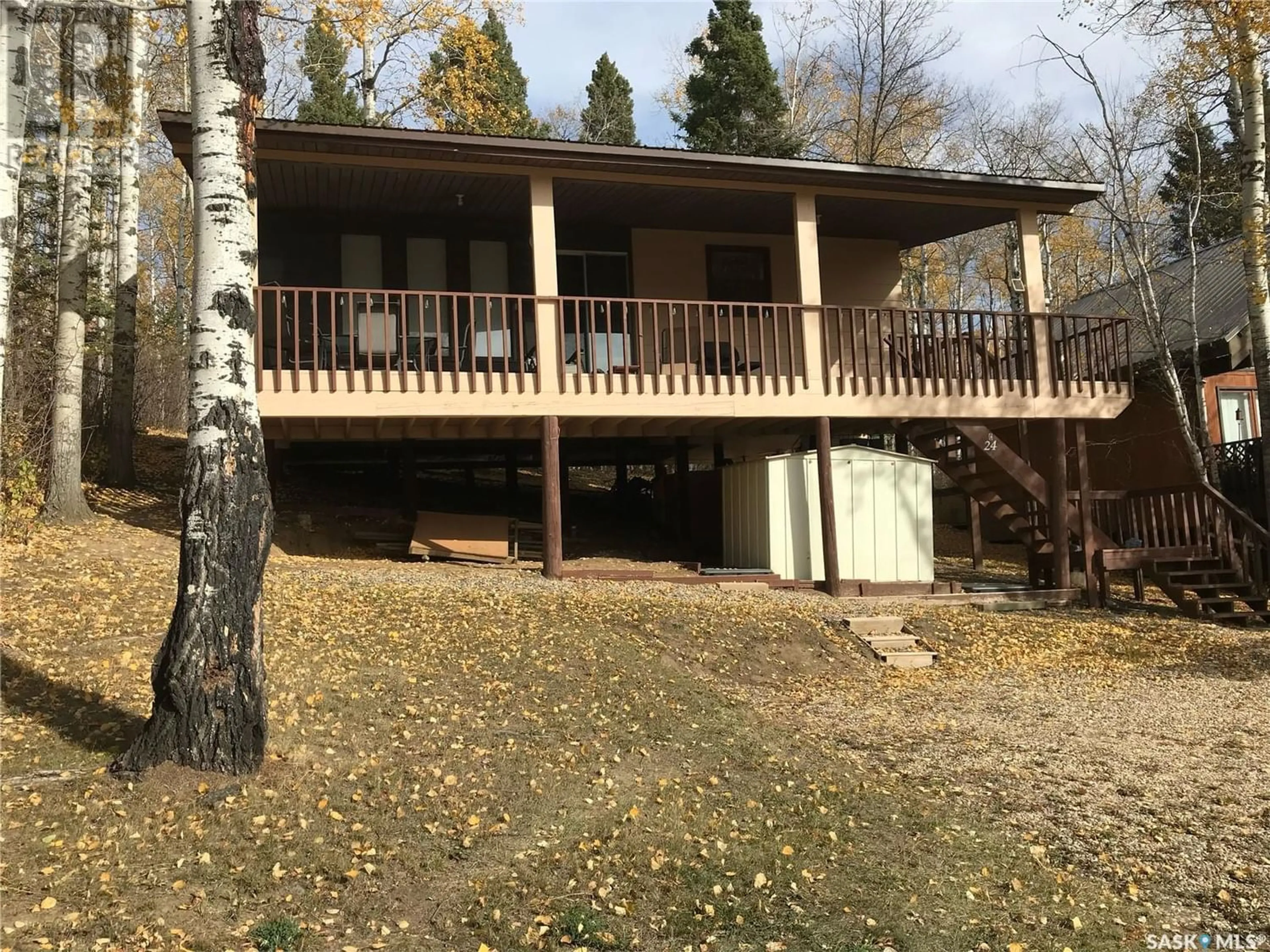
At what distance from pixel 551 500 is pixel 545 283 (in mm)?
2603

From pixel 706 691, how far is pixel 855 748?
1.52 m

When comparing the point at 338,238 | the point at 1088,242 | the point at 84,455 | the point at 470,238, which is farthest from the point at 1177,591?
the point at 1088,242

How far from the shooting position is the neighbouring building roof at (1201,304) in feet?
52.1

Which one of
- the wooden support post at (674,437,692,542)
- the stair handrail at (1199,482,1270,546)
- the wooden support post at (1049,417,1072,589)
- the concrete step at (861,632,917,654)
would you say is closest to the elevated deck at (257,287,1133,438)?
the wooden support post at (1049,417,1072,589)

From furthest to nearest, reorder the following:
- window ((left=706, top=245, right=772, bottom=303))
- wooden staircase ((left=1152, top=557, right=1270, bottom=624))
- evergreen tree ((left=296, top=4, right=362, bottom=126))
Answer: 1. evergreen tree ((left=296, top=4, right=362, bottom=126))
2. window ((left=706, top=245, right=772, bottom=303))
3. wooden staircase ((left=1152, top=557, right=1270, bottom=624))

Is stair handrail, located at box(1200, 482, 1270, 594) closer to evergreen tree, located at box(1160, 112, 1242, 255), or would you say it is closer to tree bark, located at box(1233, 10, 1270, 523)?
tree bark, located at box(1233, 10, 1270, 523)

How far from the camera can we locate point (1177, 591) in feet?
42.1

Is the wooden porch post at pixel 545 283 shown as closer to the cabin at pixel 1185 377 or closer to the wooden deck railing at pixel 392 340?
the wooden deck railing at pixel 392 340

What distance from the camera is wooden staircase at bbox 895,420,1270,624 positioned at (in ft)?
41.6

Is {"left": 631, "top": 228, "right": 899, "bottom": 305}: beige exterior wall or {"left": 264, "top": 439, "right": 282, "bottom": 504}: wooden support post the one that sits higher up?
{"left": 631, "top": 228, "right": 899, "bottom": 305}: beige exterior wall

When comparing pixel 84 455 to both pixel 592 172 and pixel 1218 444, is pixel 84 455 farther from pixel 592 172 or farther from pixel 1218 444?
pixel 1218 444

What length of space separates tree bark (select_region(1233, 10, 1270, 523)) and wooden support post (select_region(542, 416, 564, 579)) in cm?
913

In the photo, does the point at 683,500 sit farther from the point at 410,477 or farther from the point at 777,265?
the point at 410,477

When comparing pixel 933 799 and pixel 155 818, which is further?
pixel 933 799
